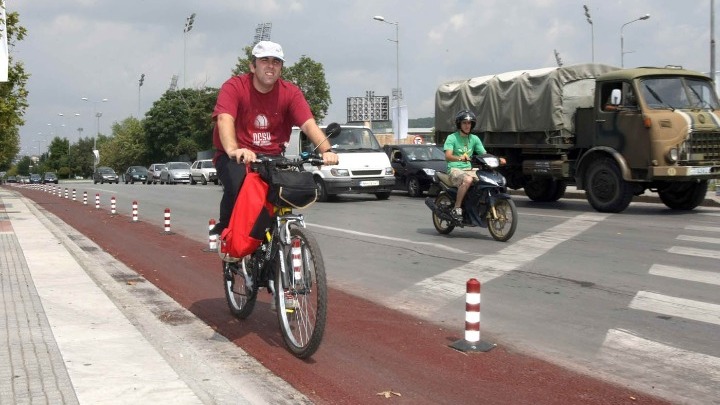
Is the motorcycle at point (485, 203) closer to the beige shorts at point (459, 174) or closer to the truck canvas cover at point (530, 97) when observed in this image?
the beige shorts at point (459, 174)

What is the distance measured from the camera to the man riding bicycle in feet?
18.1

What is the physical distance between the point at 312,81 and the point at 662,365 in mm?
62194

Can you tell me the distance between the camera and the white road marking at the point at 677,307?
649 cm

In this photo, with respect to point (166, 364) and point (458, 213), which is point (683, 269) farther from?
point (166, 364)

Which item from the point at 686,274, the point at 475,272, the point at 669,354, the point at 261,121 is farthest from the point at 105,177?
the point at 669,354

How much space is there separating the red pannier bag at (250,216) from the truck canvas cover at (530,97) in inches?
503

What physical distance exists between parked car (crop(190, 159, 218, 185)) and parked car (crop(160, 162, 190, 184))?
4.68 feet

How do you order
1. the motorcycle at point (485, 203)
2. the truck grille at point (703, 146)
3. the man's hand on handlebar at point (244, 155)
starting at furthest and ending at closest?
the truck grille at point (703, 146), the motorcycle at point (485, 203), the man's hand on handlebar at point (244, 155)

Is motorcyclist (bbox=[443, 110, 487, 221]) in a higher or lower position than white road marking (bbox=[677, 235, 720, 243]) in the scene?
higher

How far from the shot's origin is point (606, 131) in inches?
612

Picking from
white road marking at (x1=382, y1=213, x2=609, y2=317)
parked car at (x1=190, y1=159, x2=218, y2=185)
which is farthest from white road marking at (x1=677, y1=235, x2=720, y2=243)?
parked car at (x1=190, y1=159, x2=218, y2=185)

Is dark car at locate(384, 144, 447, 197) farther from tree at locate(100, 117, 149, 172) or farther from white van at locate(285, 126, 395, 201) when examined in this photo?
tree at locate(100, 117, 149, 172)

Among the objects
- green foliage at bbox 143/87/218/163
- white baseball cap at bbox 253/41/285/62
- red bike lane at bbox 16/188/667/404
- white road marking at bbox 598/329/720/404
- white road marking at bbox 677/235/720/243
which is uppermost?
green foliage at bbox 143/87/218/163

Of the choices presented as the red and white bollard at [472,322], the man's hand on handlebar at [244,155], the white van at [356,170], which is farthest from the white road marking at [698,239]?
the white van at [356,170]
